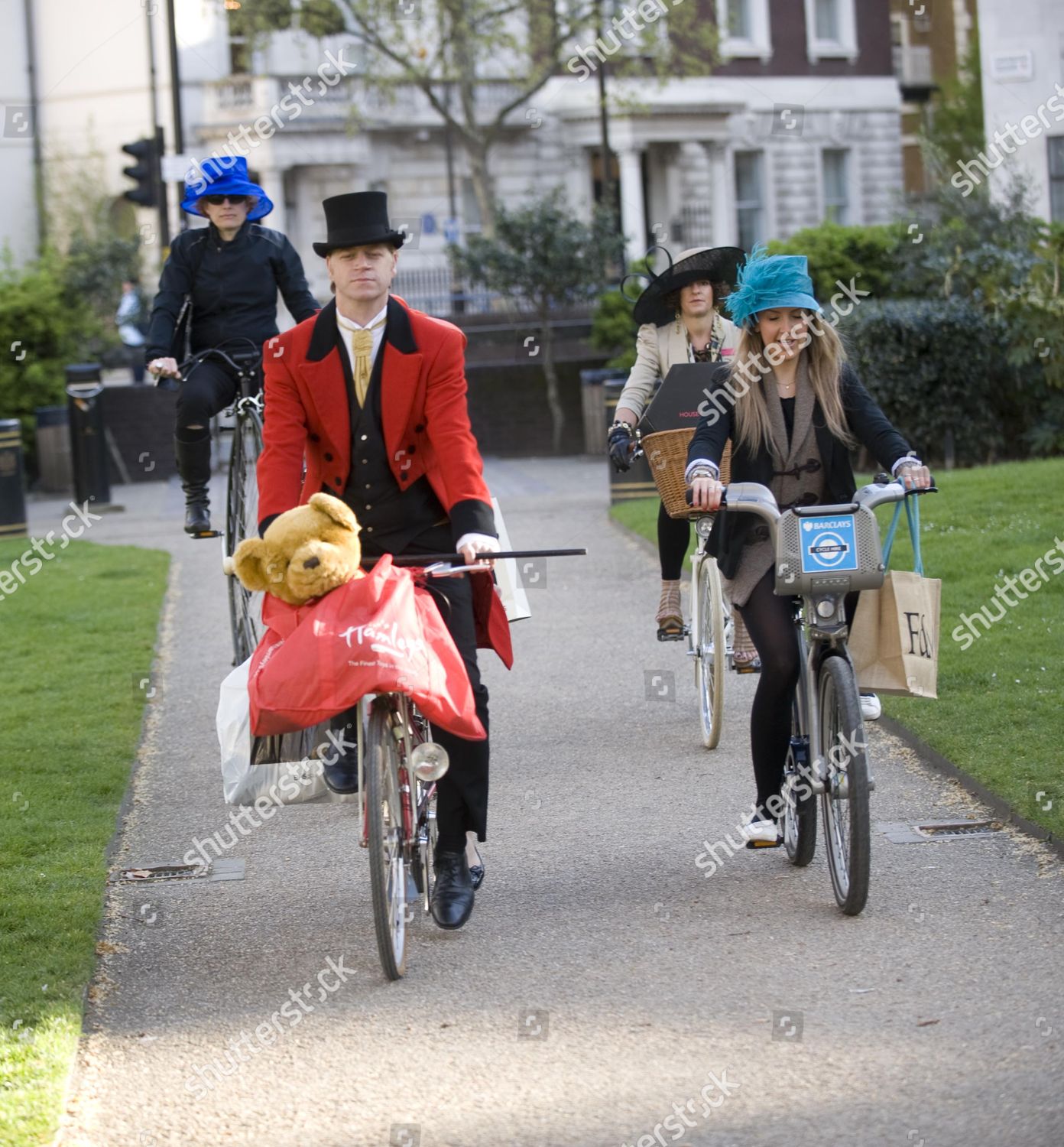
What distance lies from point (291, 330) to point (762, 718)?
1843mm

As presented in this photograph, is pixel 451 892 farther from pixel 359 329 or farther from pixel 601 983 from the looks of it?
pixel 359 329

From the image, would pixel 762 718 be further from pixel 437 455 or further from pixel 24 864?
pixel 24 864

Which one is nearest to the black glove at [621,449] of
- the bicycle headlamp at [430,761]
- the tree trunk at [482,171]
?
the bicycle headlamp at [430,761]

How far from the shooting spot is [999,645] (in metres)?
8.60

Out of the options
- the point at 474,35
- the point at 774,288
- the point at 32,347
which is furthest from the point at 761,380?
the point at 474,35

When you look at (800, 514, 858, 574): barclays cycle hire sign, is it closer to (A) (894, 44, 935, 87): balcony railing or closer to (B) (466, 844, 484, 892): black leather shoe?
(B) (466, 844, 484, 892): black leather shoe

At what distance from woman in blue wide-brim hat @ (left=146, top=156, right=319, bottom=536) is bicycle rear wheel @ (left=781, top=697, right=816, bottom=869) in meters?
3.45

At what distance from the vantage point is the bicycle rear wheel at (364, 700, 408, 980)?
4754 mm

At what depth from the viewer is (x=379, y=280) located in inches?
207

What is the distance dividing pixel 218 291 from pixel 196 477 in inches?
33.2

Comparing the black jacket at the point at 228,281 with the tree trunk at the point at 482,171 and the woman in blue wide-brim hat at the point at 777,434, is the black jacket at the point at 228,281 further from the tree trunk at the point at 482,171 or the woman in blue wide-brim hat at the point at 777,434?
the tree trunk at the point at 482,171

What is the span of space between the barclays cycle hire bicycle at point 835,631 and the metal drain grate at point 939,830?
2.36ft

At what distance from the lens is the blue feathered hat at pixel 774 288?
5480 mm

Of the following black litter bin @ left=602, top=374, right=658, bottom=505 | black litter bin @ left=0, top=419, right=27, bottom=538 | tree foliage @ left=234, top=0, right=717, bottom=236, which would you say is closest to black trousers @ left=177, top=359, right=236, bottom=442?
black litter bin @ left=602, top=374, right=658, bottom=505
